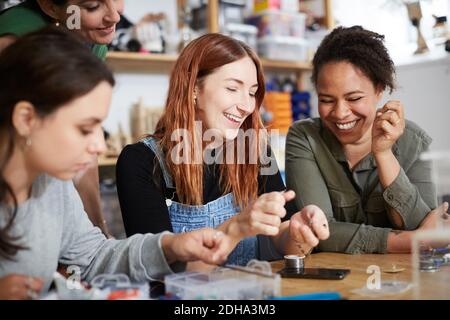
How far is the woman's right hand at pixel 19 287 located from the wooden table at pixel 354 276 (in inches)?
13.2

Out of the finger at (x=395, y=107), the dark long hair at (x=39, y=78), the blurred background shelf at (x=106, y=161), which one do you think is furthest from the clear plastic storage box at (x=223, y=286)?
the blurred background shelf at (x=106, y=161)

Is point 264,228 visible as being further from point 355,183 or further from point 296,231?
point 355,183

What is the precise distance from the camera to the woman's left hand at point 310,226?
946mm

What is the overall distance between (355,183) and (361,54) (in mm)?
325

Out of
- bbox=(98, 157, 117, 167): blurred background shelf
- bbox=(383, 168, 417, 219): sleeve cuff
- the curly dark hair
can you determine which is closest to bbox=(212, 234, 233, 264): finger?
bbox=(383, 168, 417, 219): sleeve cuff

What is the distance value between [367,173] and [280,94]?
1.70 meters

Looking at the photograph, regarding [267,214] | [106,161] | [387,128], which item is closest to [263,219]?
[267,214]

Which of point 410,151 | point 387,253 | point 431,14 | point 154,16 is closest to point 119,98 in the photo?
point 154,16

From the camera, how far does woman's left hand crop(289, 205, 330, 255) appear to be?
0.95m

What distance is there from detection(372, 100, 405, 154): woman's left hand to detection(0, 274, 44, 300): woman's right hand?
87 cm

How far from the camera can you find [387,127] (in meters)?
1.28

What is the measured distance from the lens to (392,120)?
1290 millimetres

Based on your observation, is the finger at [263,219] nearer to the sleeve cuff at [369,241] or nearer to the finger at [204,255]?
the finger at [204,255]

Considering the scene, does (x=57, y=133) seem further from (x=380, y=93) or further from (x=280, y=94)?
(x=280, y=94)
